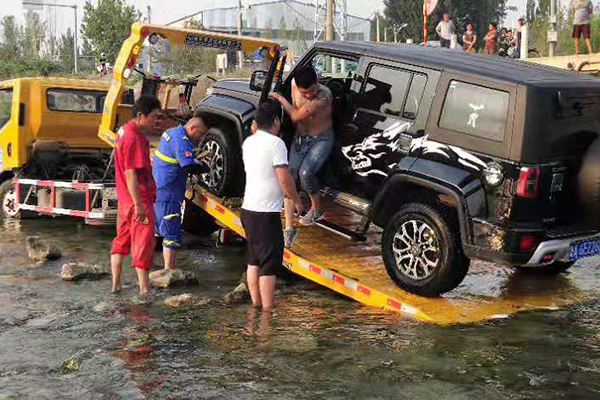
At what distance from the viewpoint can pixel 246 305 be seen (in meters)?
6.89

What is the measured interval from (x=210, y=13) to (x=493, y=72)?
7806cm

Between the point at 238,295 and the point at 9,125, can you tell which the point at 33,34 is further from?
the point at 238,295

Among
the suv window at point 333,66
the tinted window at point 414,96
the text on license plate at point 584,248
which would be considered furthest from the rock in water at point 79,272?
the text on license plate at point 584,248

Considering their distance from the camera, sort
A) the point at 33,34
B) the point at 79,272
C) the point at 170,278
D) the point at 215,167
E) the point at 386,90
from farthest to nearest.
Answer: the point at 33,34 < the point at 215,167 < the point at 79,272 < the point at 170,278 < the point at 386,90

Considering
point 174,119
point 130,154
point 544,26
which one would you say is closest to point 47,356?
point 130,154

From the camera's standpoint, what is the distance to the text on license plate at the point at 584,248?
6.22 meters

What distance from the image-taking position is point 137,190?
6.83 m

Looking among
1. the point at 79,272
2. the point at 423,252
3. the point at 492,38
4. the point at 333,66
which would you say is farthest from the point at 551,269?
the point at 492,38

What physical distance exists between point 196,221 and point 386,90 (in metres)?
3.59

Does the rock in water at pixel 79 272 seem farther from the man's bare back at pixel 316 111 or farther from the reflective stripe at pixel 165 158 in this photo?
the man's bare back at pixel 316 111

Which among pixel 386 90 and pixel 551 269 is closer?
pixel 386 90

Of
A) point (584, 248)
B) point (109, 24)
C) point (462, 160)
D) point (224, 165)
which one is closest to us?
point (462, 160)

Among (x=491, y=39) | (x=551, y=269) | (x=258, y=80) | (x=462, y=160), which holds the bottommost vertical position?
(x=551, y=269)

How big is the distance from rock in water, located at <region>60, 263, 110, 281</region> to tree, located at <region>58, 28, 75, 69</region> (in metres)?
61.0
